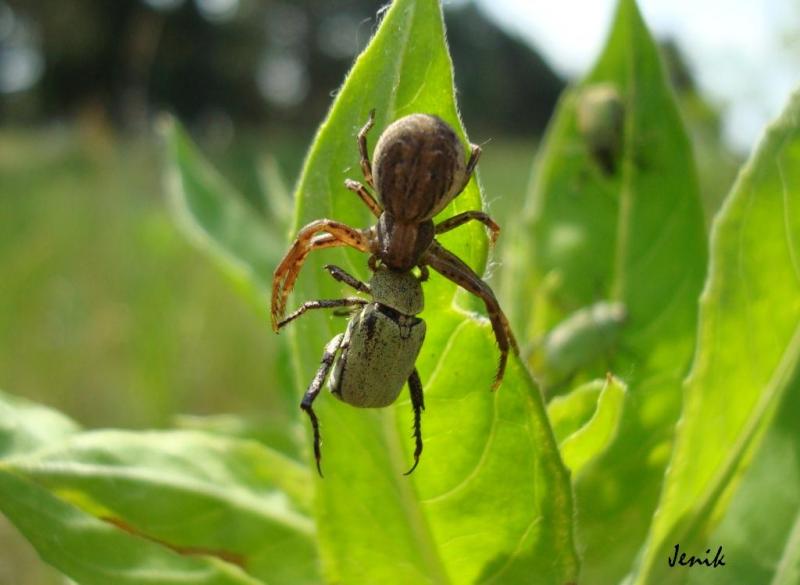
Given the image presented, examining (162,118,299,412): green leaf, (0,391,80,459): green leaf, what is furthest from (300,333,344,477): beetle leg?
(162,118,299,412): green leaf

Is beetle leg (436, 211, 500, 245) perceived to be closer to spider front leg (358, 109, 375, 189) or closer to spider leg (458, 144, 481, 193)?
spider leg (458, 144, 481, 193)

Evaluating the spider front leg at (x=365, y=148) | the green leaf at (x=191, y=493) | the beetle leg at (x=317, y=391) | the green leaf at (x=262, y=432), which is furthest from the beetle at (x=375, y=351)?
the green leaf at (x=262, y=432)

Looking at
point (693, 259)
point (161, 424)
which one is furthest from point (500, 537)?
point (161, 424)

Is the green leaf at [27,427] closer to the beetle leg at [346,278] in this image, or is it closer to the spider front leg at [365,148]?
the beetle leg at [346,278]
